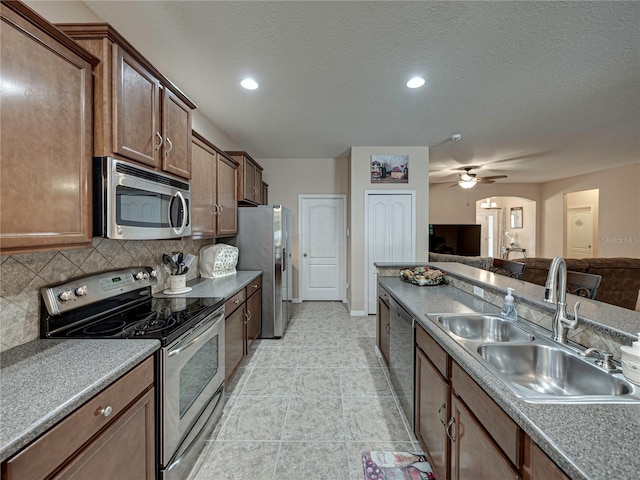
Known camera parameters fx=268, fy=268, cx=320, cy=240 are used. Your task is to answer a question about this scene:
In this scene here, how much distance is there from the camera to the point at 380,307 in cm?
278

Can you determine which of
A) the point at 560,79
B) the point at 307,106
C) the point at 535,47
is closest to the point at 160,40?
the point at 307,106

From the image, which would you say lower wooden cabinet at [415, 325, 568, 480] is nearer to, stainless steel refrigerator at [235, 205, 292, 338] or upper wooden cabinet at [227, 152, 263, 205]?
stainless steel refrigerator at [235, 205, 292, 338]

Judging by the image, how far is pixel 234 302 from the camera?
2387 millimetres

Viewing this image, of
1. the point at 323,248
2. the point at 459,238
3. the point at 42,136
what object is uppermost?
the point at 42,136

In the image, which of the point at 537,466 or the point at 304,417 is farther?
the point at 304,417

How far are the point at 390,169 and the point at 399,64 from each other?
7.39ft

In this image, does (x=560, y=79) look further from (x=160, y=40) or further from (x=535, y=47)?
(x=160, y=40)

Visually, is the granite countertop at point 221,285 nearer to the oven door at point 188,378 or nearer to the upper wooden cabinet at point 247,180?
the oven door at point 188,378

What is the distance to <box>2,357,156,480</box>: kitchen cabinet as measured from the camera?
2.44ft

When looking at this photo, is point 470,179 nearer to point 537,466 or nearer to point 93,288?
point 537,466

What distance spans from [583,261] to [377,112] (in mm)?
3557

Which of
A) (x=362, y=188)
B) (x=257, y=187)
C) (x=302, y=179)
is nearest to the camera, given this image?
(x=257, y=187)

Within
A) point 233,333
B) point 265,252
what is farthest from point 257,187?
point 233,333

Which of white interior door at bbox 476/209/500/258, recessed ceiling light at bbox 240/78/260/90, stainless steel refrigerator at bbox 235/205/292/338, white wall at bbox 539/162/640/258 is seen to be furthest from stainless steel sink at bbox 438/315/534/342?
white interior door at bbox 476/209/500/258
